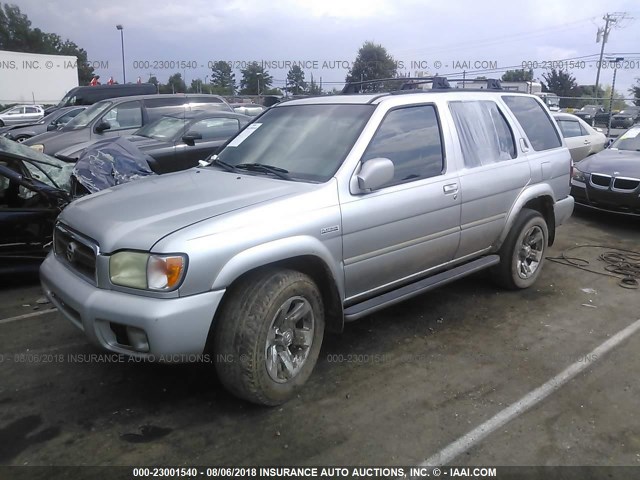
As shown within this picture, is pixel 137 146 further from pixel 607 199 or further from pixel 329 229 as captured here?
pixel 607 199

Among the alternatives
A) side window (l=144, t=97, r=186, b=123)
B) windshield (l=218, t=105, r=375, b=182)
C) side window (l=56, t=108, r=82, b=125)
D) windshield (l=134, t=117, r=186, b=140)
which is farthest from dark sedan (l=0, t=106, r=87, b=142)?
windshield (l=218, t=105, r=375, b=182)

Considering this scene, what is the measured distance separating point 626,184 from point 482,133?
4.31m

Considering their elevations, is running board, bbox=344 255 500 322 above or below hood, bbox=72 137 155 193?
below

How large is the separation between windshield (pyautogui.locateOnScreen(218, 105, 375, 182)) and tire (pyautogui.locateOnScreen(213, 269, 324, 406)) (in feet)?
2.66

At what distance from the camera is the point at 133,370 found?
3.60 meters

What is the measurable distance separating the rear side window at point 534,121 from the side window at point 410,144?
1331 millimetres

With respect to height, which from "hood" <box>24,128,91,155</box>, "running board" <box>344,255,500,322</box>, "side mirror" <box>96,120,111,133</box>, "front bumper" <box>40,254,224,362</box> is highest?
"side mirror" <box>96,120,111,133</box>

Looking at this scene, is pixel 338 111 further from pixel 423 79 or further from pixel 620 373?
pixel 620 373

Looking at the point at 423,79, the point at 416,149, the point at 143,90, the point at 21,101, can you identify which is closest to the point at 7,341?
the point at 416,149

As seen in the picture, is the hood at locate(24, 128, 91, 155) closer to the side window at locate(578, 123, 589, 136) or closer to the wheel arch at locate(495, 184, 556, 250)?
the wheel arch at locate(495, 184, 556, 250)

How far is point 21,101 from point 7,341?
50722 mm

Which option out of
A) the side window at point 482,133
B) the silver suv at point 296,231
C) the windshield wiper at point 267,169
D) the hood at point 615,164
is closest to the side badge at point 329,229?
the silver suv at point 296,231

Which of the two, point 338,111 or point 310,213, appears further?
point 338,111

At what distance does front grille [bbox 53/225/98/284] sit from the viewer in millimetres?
2982
